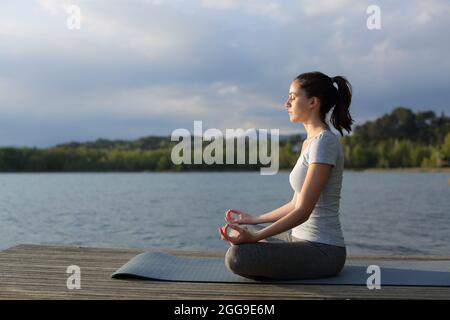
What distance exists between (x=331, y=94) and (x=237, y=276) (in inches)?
53.3

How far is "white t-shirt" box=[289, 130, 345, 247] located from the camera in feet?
11.1

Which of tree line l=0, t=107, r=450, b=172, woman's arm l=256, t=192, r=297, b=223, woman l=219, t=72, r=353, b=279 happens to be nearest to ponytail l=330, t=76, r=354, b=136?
woman l=219, t=72, r=353, b=279

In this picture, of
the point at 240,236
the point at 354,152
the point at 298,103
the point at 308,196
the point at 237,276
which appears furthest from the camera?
the point at 354,152

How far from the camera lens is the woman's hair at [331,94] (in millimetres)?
3473

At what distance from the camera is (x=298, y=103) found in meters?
3.51

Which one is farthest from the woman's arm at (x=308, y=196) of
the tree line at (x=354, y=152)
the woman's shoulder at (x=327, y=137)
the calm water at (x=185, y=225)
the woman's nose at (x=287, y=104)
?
the tree line at (x=354, y=152)

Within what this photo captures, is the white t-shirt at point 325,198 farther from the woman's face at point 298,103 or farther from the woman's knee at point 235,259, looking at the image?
the woman's knee at point 235,259

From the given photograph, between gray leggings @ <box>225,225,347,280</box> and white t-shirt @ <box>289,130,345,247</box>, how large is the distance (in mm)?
55

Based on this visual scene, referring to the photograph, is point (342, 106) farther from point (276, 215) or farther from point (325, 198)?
point (276, 215)

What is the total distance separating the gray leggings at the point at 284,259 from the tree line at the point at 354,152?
32729mm

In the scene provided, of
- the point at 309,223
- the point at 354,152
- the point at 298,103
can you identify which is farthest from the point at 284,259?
the point at 354,152

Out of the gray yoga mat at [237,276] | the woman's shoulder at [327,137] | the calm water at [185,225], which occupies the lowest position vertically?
the calm water at [185,225]

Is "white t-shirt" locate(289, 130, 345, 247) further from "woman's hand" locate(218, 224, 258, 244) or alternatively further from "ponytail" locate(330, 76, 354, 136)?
"woman's hand" locate(218, 224, 258, 244)

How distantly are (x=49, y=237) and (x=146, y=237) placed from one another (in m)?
2.34
